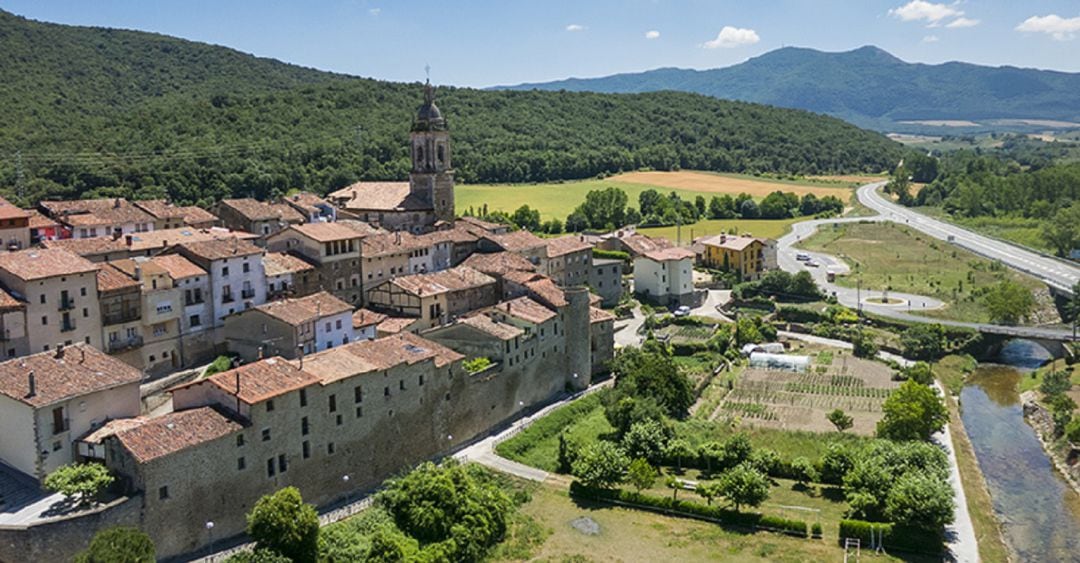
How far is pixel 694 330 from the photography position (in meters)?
76.6

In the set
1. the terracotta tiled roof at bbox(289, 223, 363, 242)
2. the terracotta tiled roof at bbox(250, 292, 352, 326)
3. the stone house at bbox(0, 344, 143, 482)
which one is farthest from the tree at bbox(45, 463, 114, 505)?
the terracotta tiled roof at bbox(289, 223, 363, 242)

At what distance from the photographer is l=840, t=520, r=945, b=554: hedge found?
39.9 meters

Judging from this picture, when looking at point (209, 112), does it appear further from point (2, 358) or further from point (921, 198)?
point (921, 198)

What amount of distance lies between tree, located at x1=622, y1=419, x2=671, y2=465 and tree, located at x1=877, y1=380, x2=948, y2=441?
1230 cm

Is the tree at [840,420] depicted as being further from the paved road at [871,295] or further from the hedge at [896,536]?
the paved road at [871,295]

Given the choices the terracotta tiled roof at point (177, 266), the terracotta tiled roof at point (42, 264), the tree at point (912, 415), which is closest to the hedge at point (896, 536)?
the tree at point (912, 415)

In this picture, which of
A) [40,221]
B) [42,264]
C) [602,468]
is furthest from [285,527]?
[40,221]

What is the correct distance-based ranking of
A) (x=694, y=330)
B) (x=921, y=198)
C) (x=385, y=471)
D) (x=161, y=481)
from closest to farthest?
(x=161, y=481), (x=385, y=471), (x=694, y=330), (x=921, y=198)

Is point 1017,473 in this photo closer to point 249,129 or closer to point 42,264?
point 42,264

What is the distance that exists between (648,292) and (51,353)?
185 ft

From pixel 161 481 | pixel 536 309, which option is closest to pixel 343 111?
pixel 536 309

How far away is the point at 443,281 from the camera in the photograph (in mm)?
59812

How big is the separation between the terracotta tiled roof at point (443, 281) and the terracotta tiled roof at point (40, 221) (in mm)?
21613

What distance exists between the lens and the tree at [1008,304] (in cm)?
7819
